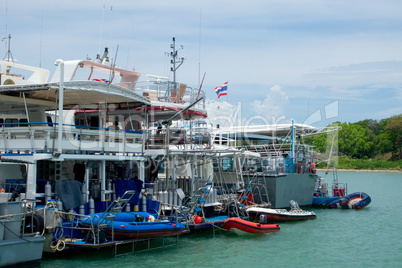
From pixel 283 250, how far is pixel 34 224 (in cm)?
1006

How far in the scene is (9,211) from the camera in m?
14.5

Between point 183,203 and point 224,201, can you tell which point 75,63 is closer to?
point 183,203

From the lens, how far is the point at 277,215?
2611cm

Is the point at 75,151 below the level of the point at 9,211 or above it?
above

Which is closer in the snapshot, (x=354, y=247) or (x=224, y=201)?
(x=354, y=247)

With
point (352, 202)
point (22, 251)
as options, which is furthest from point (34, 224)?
point (352, 202)

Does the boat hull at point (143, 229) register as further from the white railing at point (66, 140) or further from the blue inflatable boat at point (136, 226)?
the white railing at point (66, 140)

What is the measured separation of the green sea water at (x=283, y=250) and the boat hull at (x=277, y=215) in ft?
1.46

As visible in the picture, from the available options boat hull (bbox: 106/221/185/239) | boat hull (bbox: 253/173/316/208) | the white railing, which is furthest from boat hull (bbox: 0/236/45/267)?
boat hull (bbox: 253/173/316/208)

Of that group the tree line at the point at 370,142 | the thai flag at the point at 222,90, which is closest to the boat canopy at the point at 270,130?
the thai flag at the point at 222,90

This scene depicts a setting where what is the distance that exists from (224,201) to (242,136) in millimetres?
17566

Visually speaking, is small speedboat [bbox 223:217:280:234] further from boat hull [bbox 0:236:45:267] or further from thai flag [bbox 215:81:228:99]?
thai flag [bbox 215:81:228:99]

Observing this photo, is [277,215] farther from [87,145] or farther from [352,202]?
[87,145]

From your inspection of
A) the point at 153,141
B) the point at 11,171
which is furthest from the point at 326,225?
the point at 11,171
